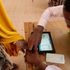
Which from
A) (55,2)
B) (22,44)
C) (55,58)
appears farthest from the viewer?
(55,2)

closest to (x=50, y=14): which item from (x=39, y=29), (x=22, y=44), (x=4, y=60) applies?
(x=39, y=29)

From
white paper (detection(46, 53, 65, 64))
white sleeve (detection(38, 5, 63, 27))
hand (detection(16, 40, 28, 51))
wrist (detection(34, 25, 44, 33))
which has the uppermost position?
white sleeve (detection(38, 5, 63, 27))

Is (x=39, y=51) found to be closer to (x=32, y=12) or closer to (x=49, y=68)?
(x=49, y=68)

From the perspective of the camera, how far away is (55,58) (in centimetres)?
112

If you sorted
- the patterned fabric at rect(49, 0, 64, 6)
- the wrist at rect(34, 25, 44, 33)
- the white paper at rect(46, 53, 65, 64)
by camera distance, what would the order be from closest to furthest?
the white paper at rect(46, 53, 65, 64) → the wrist at rect(34, 25, 44, 33) → the patterned fabric at rect(49, 0, 64, 6)

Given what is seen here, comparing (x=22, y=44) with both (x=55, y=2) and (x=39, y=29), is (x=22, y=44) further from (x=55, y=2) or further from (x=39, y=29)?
(x=55, y=2)

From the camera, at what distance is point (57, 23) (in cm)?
136

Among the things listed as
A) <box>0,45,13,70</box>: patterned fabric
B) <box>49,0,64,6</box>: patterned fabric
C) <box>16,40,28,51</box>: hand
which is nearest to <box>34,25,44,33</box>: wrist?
<box>16,40,28,51</box>: hand

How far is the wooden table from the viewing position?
3.70ft

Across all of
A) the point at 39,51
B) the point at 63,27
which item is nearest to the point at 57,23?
the point at 63,27

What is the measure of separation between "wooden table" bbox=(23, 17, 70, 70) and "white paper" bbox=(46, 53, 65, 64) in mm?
23

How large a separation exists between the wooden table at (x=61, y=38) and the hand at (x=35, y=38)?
8cm

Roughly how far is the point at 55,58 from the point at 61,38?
18cm

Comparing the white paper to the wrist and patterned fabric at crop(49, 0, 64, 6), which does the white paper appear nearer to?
the wrist
